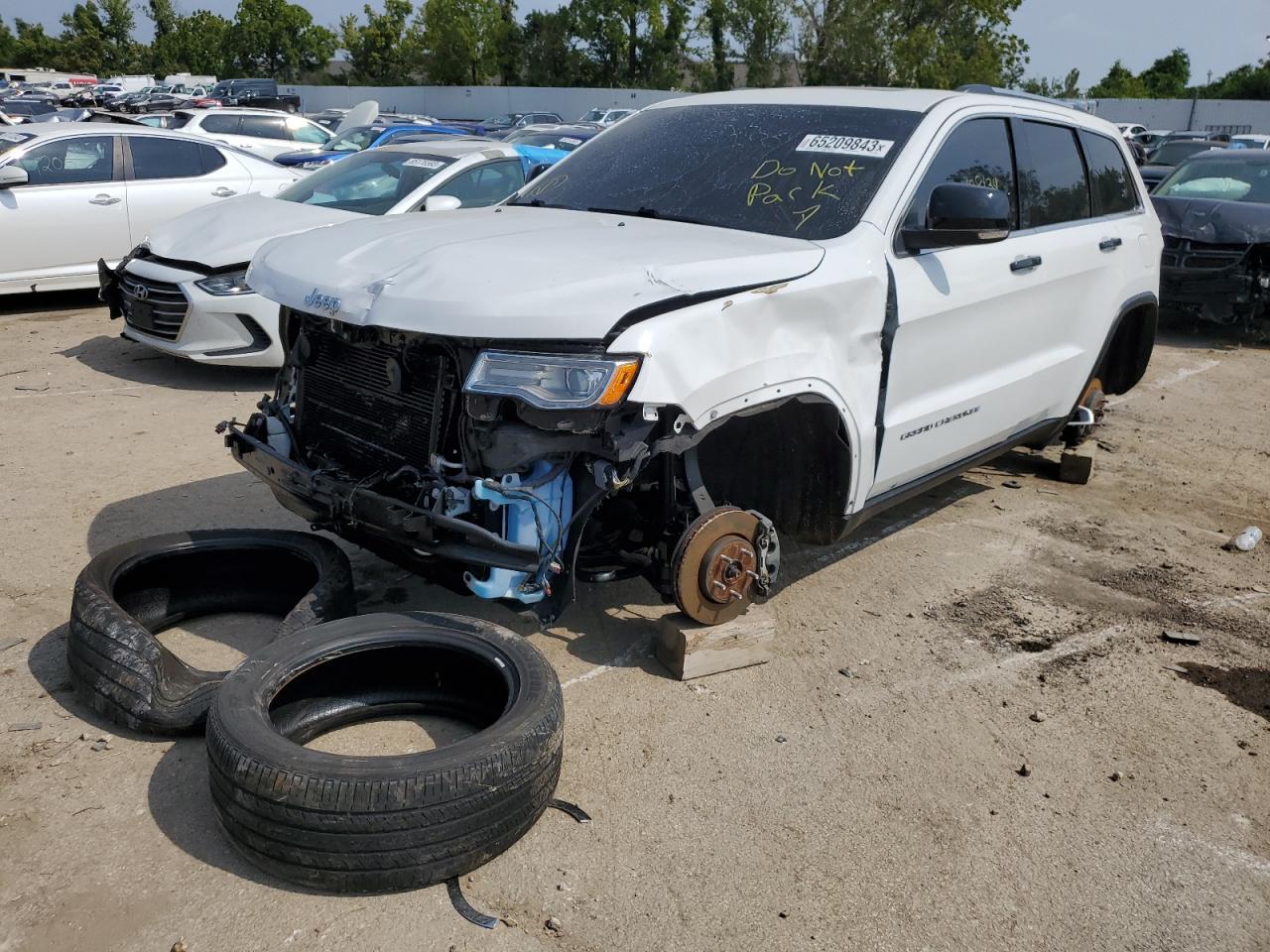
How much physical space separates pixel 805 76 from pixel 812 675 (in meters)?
59.1

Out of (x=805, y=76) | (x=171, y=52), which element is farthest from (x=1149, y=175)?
(x=171, y=52)

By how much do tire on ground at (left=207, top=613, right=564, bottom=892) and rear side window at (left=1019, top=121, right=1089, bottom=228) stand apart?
3240 mm

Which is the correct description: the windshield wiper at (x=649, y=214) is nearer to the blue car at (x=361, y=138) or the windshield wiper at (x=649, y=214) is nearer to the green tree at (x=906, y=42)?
the blue car at (x=361, y=138)

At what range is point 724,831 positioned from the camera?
312cm

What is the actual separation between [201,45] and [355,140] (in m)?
80.3

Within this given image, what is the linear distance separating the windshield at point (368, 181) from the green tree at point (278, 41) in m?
78.1

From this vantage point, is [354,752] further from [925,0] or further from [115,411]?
[925,0]

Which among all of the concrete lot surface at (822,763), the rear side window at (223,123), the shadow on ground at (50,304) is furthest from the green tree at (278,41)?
the concrete lot surface at (822,763)

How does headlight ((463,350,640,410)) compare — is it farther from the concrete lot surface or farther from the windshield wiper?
the windshield wiper

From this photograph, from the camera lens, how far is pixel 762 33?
Answer: 5988 centimetres

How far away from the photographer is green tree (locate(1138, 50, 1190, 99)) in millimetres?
77688

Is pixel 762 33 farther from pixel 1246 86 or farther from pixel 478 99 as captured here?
pixel 1246 86

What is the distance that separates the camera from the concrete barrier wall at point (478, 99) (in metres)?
55.8

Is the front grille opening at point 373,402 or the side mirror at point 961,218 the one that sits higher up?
the side mirror at point 961,218
